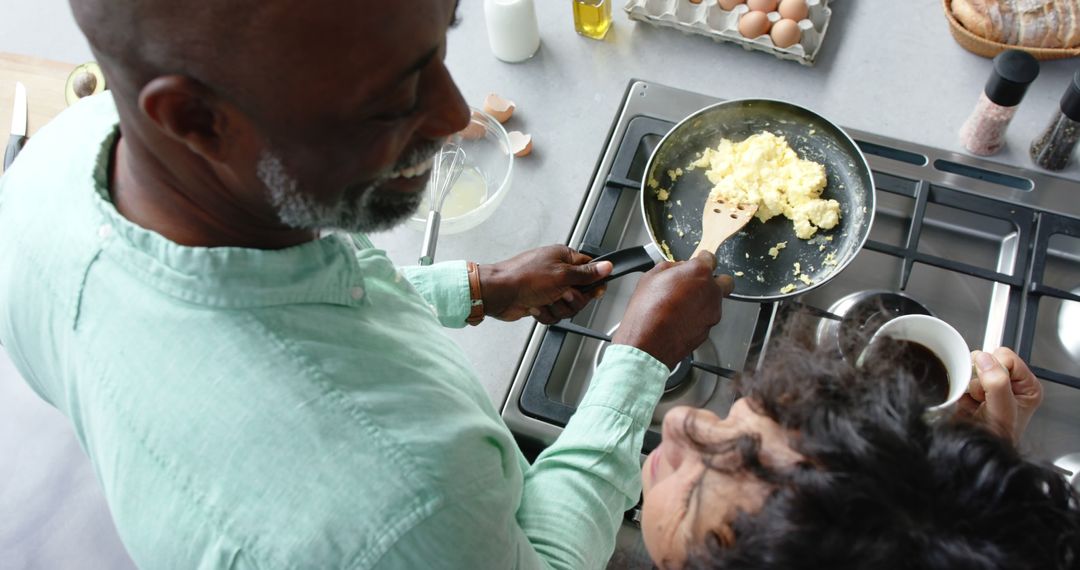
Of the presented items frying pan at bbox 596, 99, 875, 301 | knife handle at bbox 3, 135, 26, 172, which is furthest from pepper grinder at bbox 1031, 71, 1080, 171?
knife handle at bbox 3, 135, 26, 172

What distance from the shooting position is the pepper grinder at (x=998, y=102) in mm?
940

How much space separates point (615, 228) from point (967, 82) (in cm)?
56

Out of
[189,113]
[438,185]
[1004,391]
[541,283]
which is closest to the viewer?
[189,113]

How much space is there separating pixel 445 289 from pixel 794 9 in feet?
2.17

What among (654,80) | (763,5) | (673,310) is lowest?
(673,310)

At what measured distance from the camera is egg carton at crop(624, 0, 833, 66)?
3.74 feet

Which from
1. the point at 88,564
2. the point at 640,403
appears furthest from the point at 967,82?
the point at 88,564

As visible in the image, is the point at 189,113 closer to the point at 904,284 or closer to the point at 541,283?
the point at 541,283

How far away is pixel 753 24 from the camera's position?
1.13 meters

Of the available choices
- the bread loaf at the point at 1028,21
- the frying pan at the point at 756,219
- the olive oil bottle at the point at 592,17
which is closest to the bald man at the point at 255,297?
the frying pan at the point at 756,219

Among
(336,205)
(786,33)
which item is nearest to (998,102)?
(786,33)

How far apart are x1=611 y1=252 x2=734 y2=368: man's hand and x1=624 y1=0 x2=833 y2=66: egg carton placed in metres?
0.44

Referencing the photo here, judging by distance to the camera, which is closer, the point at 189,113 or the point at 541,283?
the point at 189,113

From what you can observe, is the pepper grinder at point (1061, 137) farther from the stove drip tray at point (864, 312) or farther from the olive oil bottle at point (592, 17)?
the olive oil bottle at point (592, 17)
